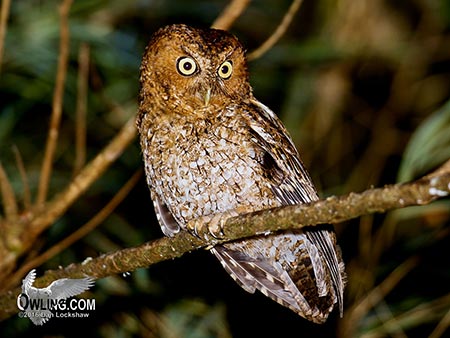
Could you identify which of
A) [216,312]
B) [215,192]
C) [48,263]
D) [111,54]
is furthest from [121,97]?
[215,192]

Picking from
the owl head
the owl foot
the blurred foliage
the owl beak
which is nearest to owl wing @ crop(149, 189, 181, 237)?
the owl head

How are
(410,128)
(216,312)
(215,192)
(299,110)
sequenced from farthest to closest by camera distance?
1. (410,128)
2. (299,110)
3. (216,312)
4. (215,192)

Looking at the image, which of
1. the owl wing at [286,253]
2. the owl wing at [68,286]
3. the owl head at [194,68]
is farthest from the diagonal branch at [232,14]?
the owl wing at [68,286]

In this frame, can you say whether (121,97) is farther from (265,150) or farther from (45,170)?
(265,150)

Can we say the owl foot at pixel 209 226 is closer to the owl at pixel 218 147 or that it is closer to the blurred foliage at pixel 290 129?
the owl at pixel 218 147

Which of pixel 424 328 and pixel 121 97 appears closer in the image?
pixel 424 328

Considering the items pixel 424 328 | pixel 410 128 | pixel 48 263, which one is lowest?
pixel 424 328
